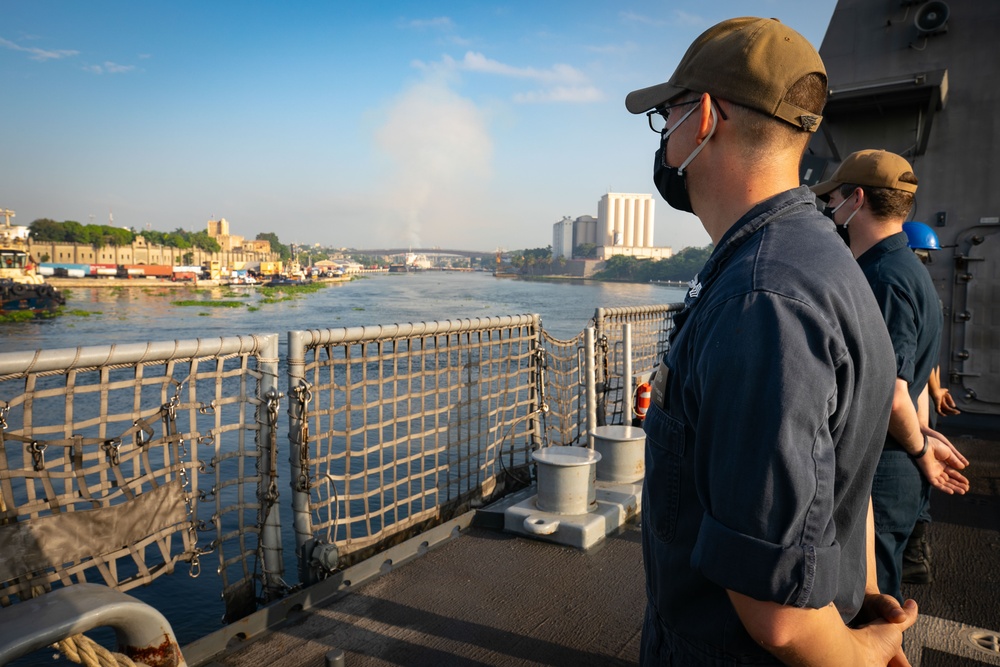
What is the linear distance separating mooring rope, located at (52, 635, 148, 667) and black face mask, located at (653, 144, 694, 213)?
1695 millimetres

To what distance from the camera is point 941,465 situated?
2.50m

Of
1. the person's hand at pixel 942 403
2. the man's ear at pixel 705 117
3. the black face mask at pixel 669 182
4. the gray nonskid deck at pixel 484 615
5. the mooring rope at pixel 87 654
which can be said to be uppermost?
the man's ear at pixel 705 117

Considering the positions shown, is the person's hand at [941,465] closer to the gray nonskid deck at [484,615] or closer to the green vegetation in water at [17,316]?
the gray nonskid deck at [484,615]

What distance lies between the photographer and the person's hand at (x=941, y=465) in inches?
96.6

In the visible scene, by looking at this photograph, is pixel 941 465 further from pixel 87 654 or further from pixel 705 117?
pixel 87 654

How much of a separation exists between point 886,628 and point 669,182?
1021 millimetres

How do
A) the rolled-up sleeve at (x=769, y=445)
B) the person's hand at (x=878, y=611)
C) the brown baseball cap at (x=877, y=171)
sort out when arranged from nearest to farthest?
1. the rolled-up sleeve at (x=769, y=445)
2. the person's hand at (x=878, y=611)
3. the brown baseball cap at (x=877, y=171)

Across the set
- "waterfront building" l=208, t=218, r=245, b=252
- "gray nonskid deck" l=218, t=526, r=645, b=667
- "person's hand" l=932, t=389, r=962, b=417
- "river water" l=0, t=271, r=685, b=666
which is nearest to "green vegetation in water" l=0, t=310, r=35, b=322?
"river water" l=0, t=271, r=685, b=666

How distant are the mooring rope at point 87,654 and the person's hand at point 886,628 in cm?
169

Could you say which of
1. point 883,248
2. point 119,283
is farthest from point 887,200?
point 119,283

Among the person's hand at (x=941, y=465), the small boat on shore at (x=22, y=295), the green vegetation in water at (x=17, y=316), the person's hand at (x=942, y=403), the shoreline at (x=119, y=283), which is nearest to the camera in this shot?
the person's hand at (x=941, y=465)

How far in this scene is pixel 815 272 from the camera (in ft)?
3.61

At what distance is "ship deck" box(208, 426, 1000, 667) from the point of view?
2836 millimetres

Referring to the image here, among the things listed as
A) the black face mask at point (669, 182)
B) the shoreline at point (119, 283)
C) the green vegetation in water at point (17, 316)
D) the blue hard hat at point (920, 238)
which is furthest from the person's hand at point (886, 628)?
the shoreline at point (119, 283)
